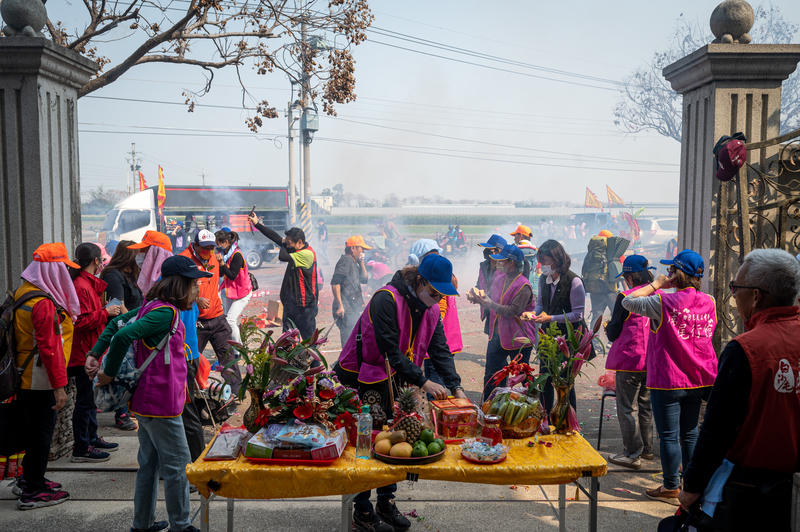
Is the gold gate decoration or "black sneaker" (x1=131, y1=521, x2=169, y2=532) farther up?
the gold gate decoration

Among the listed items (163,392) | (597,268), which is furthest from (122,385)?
(597,268)

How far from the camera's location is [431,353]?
392 centimetres

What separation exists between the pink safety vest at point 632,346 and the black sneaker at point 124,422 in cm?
476

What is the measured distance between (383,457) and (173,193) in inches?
955

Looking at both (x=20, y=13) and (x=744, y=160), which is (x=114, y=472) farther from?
(x=744, y=160)

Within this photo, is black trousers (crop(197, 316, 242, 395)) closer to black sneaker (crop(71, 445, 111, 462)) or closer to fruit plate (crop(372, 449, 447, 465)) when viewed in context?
black sneaker (crop(71, 445, 111, 462))

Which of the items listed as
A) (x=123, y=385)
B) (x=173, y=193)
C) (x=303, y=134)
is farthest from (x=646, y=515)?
(x=173, y=193)

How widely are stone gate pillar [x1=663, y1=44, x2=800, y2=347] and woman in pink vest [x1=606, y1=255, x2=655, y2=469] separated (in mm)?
830

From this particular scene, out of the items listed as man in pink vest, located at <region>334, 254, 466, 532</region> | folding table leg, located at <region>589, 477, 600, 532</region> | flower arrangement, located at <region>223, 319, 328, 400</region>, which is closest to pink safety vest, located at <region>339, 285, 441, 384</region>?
man in pink vest, located at <region>334, 254, 466, 532</region>

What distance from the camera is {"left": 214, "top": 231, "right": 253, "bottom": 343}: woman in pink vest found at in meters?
6.96

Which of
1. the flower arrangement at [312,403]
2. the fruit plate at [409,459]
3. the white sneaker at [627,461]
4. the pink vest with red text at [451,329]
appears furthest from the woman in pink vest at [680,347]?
the flower arrangement at [312,403]

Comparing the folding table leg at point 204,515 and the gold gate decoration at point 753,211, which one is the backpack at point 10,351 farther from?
the gold gate decoration at point 753,211

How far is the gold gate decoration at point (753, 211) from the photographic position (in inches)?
187

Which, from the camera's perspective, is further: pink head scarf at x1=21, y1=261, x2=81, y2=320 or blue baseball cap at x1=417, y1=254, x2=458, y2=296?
pink head scarf at x1=21, y1=261, x2=81, y2=320
